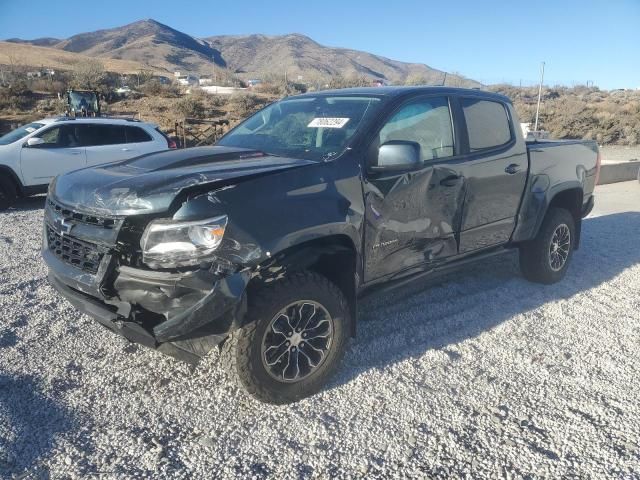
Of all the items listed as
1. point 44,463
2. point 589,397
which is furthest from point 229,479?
point 589,397

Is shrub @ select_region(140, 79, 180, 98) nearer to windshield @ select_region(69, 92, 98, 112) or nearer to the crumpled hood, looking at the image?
windshield @ select_region(69, 92, 98, 112)

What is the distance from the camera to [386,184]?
11.4ft

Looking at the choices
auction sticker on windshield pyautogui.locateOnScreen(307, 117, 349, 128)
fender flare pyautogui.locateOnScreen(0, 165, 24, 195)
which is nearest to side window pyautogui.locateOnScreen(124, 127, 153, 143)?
fender flare pyautogui.locateOnScreen(0, 165, 24, 195)

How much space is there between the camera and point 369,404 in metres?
3.16

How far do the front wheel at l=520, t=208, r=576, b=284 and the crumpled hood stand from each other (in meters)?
3.05

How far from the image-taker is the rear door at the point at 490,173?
426cm

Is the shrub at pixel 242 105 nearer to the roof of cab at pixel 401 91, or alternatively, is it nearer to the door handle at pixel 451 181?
the roof of cab at pixel 401 91

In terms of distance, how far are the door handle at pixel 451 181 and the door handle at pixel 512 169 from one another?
767 mm

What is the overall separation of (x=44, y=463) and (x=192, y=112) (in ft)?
99.6

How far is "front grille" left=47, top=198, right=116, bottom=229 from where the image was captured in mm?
2797

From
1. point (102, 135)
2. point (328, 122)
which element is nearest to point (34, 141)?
point (102, 135)

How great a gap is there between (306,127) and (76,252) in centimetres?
181

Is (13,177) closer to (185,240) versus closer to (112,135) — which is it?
(112,135)

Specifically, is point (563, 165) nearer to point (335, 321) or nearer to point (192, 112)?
point (335, 321)
